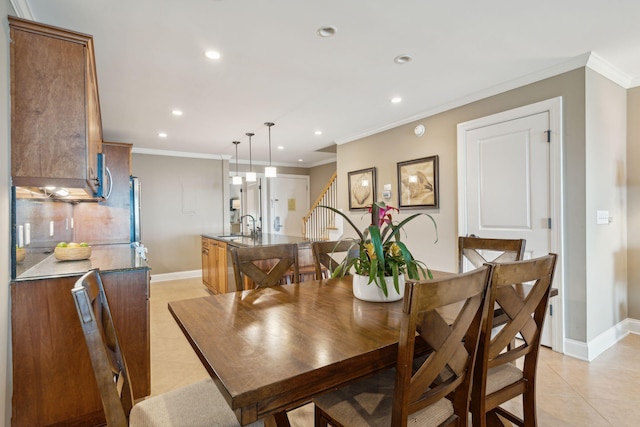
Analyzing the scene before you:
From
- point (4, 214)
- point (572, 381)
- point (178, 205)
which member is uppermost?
point (178, 205)

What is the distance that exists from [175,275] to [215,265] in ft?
6.30

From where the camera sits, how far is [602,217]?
276 centimetres

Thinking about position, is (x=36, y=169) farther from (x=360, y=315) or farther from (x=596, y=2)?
(x=596, y=2)

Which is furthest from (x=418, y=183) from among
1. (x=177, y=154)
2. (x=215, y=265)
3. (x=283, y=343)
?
(x=177, y=154)

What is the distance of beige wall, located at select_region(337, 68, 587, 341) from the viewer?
8.61 feet

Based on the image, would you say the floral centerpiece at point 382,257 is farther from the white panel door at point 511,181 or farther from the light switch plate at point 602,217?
the light switch plate at point 602,217

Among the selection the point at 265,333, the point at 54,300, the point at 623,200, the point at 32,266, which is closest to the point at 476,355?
the point at 265,333

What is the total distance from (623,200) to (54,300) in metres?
4.58

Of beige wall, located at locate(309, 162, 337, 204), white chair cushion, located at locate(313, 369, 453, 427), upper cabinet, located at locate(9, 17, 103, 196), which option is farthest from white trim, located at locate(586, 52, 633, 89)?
beige wall, located at locate(309, 162, 337, 204)

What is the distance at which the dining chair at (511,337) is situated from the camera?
1178mm

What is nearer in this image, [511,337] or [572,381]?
[511,337]

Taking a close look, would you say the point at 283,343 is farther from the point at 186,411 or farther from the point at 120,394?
the point at 120,394

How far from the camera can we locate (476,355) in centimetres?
121

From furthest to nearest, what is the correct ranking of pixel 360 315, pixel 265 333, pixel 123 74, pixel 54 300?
pixel 123 74 < pixel 54 300 < pixel 360 315 < pixel 265 333
